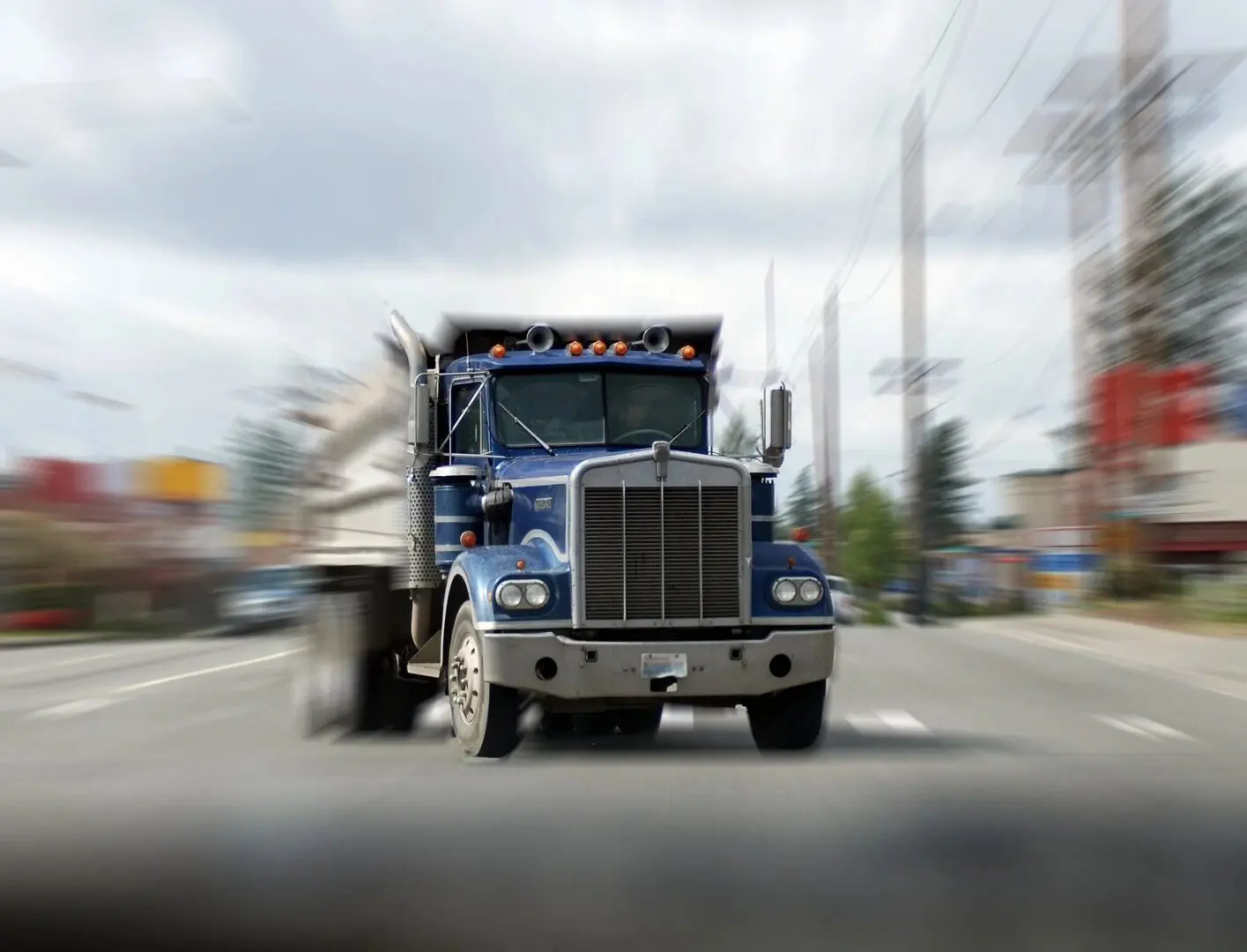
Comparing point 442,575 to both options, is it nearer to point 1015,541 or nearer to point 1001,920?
point 1001,920

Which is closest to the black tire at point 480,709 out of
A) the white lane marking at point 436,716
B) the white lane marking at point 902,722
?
the white lane marking at point 436,716

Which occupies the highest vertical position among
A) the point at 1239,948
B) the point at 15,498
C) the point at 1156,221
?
the point at 1156,221

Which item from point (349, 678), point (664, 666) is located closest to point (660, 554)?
point (664, 666)

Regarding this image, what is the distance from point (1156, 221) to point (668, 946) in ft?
124

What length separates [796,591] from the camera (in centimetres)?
1082

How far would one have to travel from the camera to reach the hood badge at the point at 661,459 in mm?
10469

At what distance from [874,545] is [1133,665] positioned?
159 feet

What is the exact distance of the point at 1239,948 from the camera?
5.77 meters

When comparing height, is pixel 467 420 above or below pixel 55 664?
above

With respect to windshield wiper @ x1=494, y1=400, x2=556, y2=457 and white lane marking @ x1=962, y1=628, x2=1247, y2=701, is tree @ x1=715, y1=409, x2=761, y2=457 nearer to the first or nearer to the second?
windshield wiper @ x1=494, y1=400, x2=556, y2=457

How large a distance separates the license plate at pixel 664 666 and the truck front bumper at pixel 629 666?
22 mm

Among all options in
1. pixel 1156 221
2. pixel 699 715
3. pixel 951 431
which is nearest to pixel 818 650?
pixel 699 715

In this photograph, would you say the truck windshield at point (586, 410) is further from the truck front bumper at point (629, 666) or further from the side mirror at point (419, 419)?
the truck front bumper at point (629, 666)

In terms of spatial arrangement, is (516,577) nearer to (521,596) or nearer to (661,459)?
(521,596)
